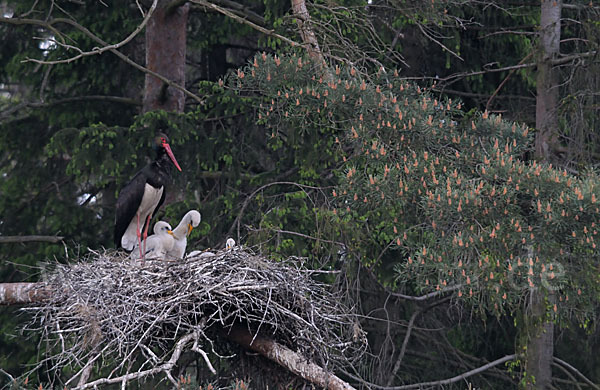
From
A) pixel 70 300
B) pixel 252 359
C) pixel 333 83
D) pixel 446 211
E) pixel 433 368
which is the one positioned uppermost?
pixel 333 83

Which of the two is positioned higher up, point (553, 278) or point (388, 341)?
point (553, 278)

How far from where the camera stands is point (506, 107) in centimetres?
1062

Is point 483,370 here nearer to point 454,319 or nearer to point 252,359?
point 454,319

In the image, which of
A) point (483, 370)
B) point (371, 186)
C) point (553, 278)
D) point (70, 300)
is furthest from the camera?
point (483, 370)

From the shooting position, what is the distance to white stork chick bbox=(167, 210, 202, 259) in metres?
7.38

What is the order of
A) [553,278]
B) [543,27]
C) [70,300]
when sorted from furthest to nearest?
[543,27]
[553,278]
[70,300]

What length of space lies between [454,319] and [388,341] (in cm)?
161

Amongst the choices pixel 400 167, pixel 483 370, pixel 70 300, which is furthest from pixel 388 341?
pixel 70 300

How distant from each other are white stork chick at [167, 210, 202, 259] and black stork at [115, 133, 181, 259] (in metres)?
0.31

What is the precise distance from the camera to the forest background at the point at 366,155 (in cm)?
660

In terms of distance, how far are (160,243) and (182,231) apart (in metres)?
0.23

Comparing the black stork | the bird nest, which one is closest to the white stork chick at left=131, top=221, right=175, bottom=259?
the black stork

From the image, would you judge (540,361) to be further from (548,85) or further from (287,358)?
(287,358)

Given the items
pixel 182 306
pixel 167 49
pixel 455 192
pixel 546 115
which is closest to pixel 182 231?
pixel 182 306
